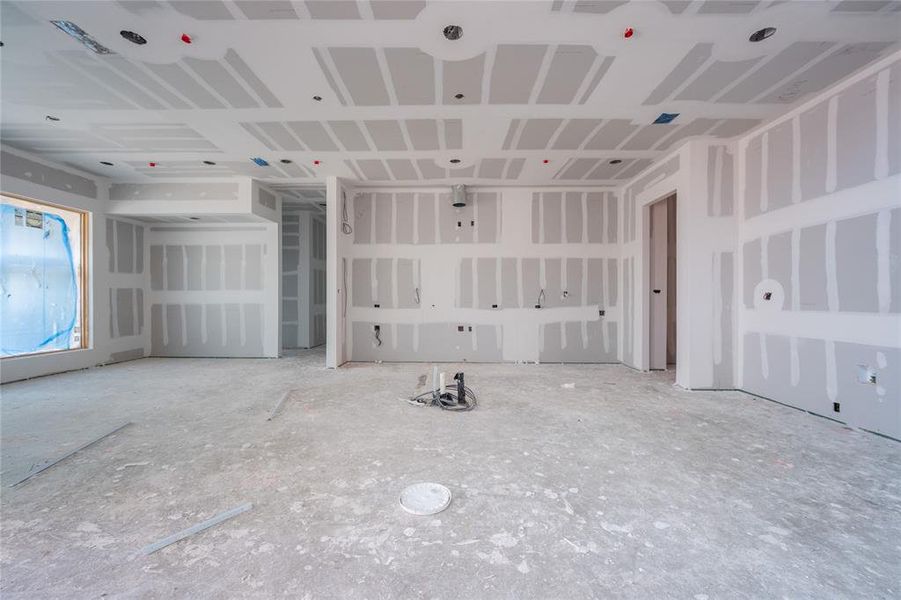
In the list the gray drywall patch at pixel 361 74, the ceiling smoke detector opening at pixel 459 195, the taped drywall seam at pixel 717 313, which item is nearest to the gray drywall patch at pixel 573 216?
the ceiling smoke detector opening at pixel 459 195

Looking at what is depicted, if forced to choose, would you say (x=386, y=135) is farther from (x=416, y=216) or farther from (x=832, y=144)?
(x=832, y=144)

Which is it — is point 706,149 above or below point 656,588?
above

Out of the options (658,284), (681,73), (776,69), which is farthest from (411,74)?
(658,284)

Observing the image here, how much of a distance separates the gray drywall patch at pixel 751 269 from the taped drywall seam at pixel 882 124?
3.91 feet

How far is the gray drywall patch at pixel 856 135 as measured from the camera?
280 cm

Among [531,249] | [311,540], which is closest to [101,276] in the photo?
[311,540]

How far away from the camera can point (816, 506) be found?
1.81m

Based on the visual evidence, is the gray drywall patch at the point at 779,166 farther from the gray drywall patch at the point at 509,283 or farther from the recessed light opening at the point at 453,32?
the recessed light opening at the point at 453,32

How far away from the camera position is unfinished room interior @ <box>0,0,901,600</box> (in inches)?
60.6

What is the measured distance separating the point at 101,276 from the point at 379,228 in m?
4.72

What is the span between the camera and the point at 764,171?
12.4 ft

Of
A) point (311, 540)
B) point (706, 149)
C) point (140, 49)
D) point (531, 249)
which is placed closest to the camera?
point (311, 540)

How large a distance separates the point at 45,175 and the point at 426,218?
220 inches

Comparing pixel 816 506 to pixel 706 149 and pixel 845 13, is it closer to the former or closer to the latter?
pixel 845 13
